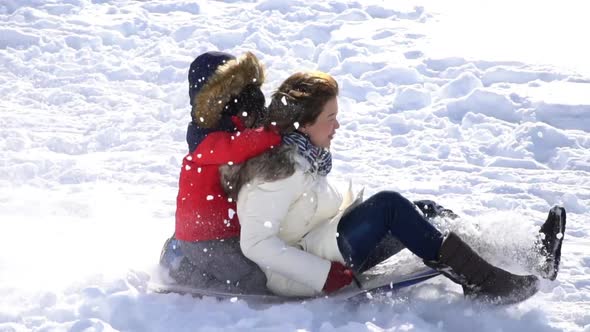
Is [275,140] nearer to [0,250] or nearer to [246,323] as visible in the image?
[246,323]

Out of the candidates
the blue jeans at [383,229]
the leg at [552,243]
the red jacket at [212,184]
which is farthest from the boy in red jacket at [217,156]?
the leg at [552,243]

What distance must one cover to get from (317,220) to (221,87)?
2.41 feet

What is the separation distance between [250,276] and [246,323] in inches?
13.1

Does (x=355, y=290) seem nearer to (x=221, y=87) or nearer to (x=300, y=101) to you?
(x=300, y=101)

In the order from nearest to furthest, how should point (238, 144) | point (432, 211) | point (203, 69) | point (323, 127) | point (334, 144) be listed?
point (238, 144), point (323, 127), point (203, 69), point (432, 211), point (334, 144)

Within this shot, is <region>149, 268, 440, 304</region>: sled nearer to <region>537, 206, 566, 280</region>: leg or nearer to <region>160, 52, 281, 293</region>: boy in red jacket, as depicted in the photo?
<region>160, 52, 281, 293</region>: boy in red jacket

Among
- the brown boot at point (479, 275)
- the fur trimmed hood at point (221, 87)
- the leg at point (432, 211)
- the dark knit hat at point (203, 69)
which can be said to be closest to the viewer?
the brown boot at point (479, 275)

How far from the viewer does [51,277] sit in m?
3.98

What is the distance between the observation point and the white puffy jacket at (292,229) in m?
3.54

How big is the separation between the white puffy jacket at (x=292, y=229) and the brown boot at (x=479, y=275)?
0.47 m

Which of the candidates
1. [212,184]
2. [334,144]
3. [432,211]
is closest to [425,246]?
[432,211]

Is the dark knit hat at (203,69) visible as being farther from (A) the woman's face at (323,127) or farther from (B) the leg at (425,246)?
(B) the leg at (425,246)

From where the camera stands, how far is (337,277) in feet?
12.2

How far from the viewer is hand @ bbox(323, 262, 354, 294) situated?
146 inches
